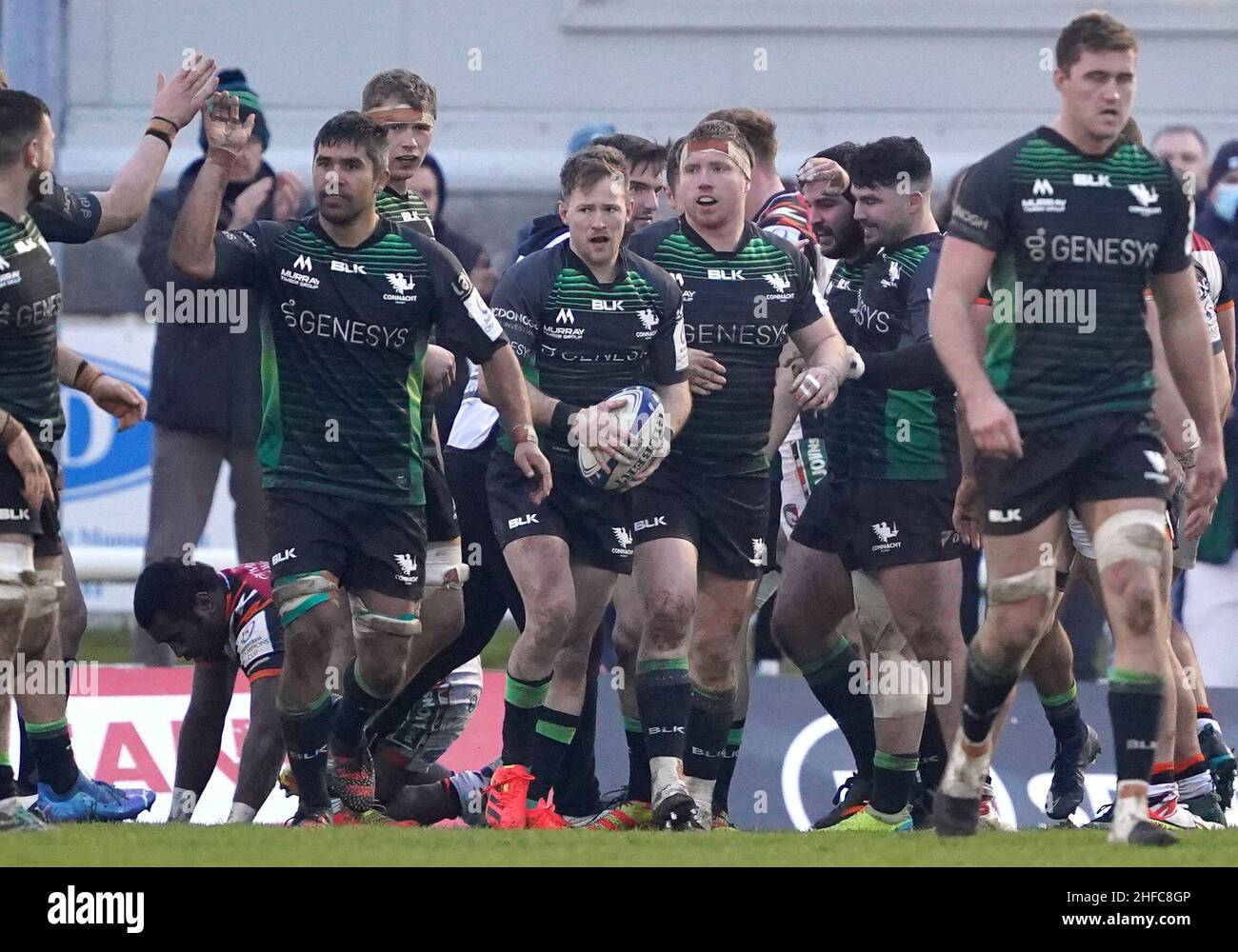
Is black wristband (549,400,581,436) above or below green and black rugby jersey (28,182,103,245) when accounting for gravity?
below

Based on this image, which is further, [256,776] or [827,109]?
[827,109]

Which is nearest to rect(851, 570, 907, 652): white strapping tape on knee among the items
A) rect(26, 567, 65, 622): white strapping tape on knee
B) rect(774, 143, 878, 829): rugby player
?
rect(774, 143, 878, 829): rugby player

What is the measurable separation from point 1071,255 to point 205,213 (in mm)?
2802

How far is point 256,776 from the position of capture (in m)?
9.07

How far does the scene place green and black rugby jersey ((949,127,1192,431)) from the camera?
23.8 feet

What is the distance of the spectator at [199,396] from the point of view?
11094 millimetres

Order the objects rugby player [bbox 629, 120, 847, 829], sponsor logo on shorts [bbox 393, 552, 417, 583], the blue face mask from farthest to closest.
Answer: the blue face mask, rugby player [bbox 629, 120, 847, 829], sponsor logo on shorts [bbox 393, 552, 417, 583]

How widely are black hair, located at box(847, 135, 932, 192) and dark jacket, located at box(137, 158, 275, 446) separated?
10.8ft

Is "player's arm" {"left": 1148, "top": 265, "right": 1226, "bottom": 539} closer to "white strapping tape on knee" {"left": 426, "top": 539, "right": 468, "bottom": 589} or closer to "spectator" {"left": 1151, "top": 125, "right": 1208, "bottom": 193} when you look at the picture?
"white strapping tape on knee" {"left": 426, "top": 539, "right": 468, "bottom": 589}

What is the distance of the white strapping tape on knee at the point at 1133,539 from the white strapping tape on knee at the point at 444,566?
2834mm

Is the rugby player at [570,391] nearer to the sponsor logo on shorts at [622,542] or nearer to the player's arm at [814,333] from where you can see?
the sponsor logo on shorts at [622,542]

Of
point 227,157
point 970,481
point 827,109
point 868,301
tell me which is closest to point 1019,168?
point 970,481
